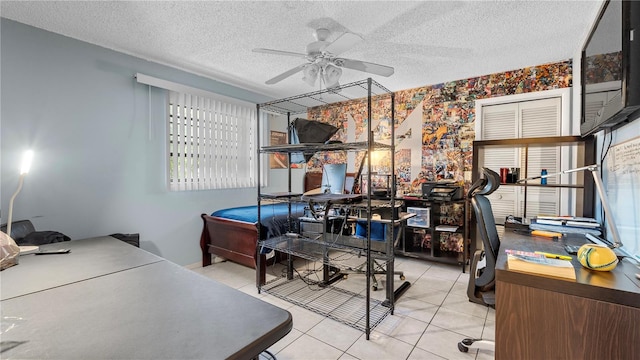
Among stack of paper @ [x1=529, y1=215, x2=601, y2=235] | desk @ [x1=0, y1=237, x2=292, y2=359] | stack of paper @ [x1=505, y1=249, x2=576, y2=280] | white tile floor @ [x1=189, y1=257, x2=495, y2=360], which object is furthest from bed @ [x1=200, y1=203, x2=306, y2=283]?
stack of paper @ [x1=529, y1=215, x2=601, y2=235]

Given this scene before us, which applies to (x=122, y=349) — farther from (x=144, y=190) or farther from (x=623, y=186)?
(x=144, y=190)

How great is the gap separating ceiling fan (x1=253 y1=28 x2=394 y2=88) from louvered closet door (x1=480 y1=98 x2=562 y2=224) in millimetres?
2077

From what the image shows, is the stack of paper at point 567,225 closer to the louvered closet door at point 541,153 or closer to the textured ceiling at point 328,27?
the louvered closet door at point 541,153

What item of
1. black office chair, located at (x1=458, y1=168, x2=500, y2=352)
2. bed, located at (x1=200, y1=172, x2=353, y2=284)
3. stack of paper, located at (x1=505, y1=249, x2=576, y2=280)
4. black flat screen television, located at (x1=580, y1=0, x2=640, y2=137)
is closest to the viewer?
stack of paper, located at (x1=505, y1=249, x2=576, y2=280)

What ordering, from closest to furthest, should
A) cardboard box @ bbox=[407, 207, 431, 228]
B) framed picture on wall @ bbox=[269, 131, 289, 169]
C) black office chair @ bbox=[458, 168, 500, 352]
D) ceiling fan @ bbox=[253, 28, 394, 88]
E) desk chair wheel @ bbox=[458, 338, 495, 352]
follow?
black office chair @ bbox=[458, 168, 500, 352] → desk chair wheel @ bbox=[458, 338, 495, 352] → ceiling fan @ bbox=[253, 28, 394, 88] → cardboard box @ bbox=[407, 207, 431, 228] → framed picture on wall @ bbox=[269, 131, 289, 169]

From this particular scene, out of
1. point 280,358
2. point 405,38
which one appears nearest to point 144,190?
point 280,358

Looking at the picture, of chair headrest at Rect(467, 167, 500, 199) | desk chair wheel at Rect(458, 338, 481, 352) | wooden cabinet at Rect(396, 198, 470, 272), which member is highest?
chair headrest at Rect(467, 167, 500, 199)

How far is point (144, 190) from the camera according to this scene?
3.16 m

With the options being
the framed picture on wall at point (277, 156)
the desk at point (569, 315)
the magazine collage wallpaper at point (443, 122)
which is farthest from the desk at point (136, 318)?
the framed picture on wall at point (277, 156)

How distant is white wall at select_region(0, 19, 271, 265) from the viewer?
2.39 metres

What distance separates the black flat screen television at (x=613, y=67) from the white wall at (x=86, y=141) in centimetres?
390

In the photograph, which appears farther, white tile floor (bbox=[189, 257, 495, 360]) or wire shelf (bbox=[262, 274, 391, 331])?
wire shelf (bbox=[262, 274, 391, 331])

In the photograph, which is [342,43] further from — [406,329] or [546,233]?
[406,329]

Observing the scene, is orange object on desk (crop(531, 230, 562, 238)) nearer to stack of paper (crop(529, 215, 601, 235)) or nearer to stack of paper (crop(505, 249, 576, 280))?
stack of paper (crop(529, 215, 601, 235))
